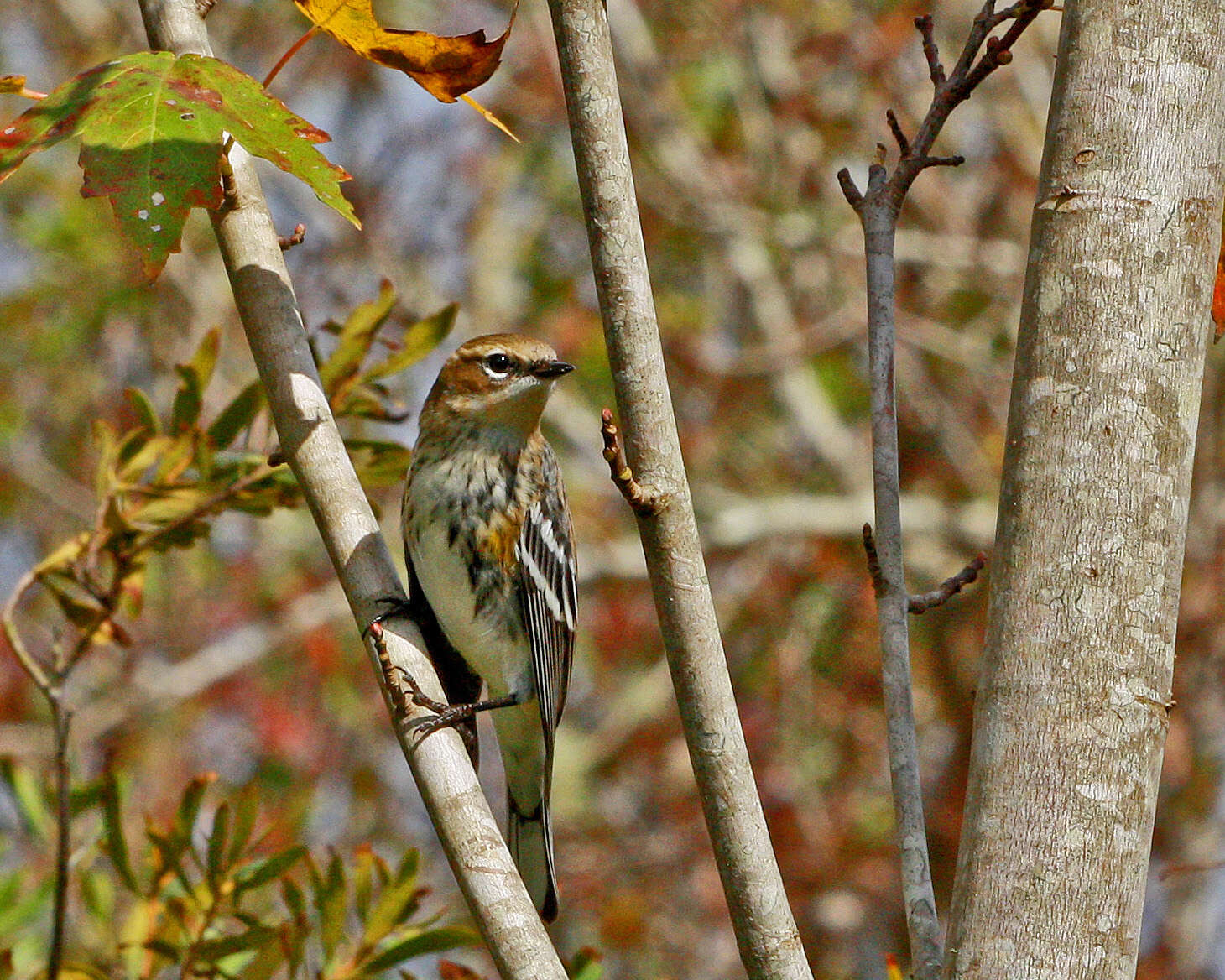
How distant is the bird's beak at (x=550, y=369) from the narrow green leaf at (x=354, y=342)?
2.03 feet

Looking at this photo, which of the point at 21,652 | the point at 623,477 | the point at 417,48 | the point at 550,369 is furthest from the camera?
the point at 550,369

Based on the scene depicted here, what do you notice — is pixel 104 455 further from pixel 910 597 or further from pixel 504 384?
pixel 910 597

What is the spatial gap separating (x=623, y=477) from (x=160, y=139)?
67 cm

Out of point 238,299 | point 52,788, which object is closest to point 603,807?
point 52,788

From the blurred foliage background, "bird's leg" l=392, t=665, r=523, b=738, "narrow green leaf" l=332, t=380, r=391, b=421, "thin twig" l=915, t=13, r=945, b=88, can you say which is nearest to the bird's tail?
"narrow green leaf" l=332, t=380, r=391, b=421

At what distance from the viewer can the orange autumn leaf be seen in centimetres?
183

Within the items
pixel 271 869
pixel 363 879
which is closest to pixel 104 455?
pixel 271 869

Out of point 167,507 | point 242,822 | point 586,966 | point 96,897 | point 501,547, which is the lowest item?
point 586,966

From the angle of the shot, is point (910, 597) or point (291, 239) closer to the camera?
point (910, 597)

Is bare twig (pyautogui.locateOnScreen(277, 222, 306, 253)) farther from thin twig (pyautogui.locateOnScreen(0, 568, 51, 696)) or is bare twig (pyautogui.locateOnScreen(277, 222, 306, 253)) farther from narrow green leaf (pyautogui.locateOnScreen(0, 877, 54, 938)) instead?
narrow green leaf (pyautogui.locateOnScreen(0, 877, 54, 938))

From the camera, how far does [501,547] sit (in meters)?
3.45

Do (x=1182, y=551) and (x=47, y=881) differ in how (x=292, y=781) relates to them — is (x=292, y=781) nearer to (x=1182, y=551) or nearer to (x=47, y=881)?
(x=47, y=881)

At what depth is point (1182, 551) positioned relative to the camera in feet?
5.47

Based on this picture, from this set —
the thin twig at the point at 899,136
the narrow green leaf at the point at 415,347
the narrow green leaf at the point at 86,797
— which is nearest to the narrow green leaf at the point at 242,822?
the narrow green leaf at the point at 86,797
